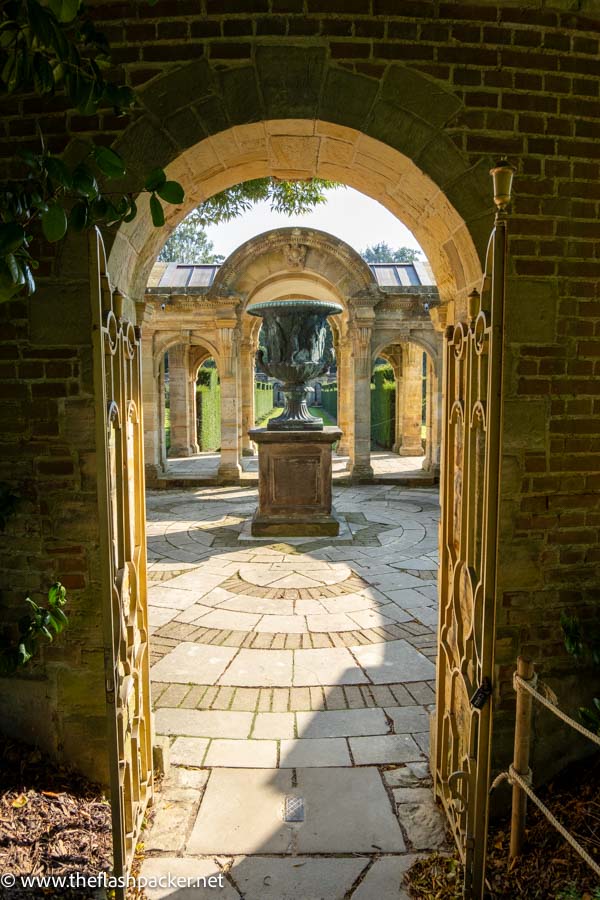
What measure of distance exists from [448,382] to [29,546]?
2144mm

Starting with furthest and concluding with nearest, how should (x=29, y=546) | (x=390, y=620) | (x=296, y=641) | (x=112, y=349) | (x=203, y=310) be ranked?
(x=203, y=310)
(x=390, y=620)
(x=296, y=641)
(x=29, y=546)
(x=112, y=349)

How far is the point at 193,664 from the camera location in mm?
4191

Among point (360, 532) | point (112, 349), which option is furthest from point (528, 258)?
point (360, 532)

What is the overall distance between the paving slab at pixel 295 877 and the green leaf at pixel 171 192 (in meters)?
2.66

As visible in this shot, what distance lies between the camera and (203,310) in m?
12.5

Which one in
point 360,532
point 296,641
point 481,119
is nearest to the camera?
point 481,119

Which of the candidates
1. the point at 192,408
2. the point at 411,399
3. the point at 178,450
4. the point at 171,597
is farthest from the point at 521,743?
the point at 192,408

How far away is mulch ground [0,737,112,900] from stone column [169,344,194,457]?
13984 mm

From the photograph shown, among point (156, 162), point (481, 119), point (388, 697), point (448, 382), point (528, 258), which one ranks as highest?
point (481, 119)

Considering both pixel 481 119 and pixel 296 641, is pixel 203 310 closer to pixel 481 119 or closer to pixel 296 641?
pixel 296 641

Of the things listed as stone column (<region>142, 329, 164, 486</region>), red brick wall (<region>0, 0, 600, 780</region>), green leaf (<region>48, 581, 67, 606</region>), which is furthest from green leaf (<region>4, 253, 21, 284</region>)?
stone column (<region>142, 329, 164, 486</region>)

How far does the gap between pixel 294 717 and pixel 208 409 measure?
1637 centimetres

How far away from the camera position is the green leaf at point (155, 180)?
1845 mm

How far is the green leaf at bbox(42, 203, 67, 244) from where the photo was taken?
179 centimetres
